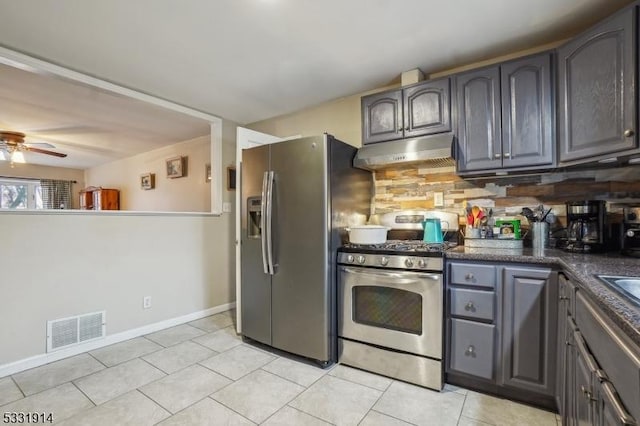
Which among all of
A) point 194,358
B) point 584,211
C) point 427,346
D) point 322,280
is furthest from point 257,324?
point 584,211

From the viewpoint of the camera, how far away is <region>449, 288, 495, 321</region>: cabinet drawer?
1830mm

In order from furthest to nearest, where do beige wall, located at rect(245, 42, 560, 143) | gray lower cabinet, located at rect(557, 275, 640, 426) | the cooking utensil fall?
beige wall, located at rect(245, 42, 560, 143), the cooking utensil, gray lower cabinet, located at rect(557, 275, 640, 426)

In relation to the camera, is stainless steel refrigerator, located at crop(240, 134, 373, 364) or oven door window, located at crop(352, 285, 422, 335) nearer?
oven door window, located at crop(352, 285, 422, 335)

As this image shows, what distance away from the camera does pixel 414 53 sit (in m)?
2.31

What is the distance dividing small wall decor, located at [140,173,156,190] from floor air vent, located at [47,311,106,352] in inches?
139

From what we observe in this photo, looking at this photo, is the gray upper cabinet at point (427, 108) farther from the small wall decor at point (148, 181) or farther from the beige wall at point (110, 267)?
the small wall decor at point (148, 181)

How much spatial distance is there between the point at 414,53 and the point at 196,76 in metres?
1.81

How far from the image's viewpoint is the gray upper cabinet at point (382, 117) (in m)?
2.47

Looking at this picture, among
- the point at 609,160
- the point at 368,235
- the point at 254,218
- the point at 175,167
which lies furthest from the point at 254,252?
the point at 175,167

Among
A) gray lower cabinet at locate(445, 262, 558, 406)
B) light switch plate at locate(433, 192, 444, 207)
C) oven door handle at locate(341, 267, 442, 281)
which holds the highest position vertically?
light switch plate at locate(433, 192, 444, 207)

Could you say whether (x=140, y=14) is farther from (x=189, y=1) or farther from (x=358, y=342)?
(x=358, y=342)

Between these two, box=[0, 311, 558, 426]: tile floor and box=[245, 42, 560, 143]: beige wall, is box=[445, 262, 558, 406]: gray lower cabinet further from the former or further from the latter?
box=[245, 42, 560, 143]: beige wall

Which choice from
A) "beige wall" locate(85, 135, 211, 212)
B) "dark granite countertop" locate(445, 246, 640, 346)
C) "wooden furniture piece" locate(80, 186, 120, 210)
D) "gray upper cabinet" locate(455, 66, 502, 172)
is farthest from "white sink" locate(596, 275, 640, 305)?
"wooden furniture piece" locate(80, 186, 120, 210)

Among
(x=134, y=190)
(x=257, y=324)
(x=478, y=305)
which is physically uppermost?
(x=134, y=190)
